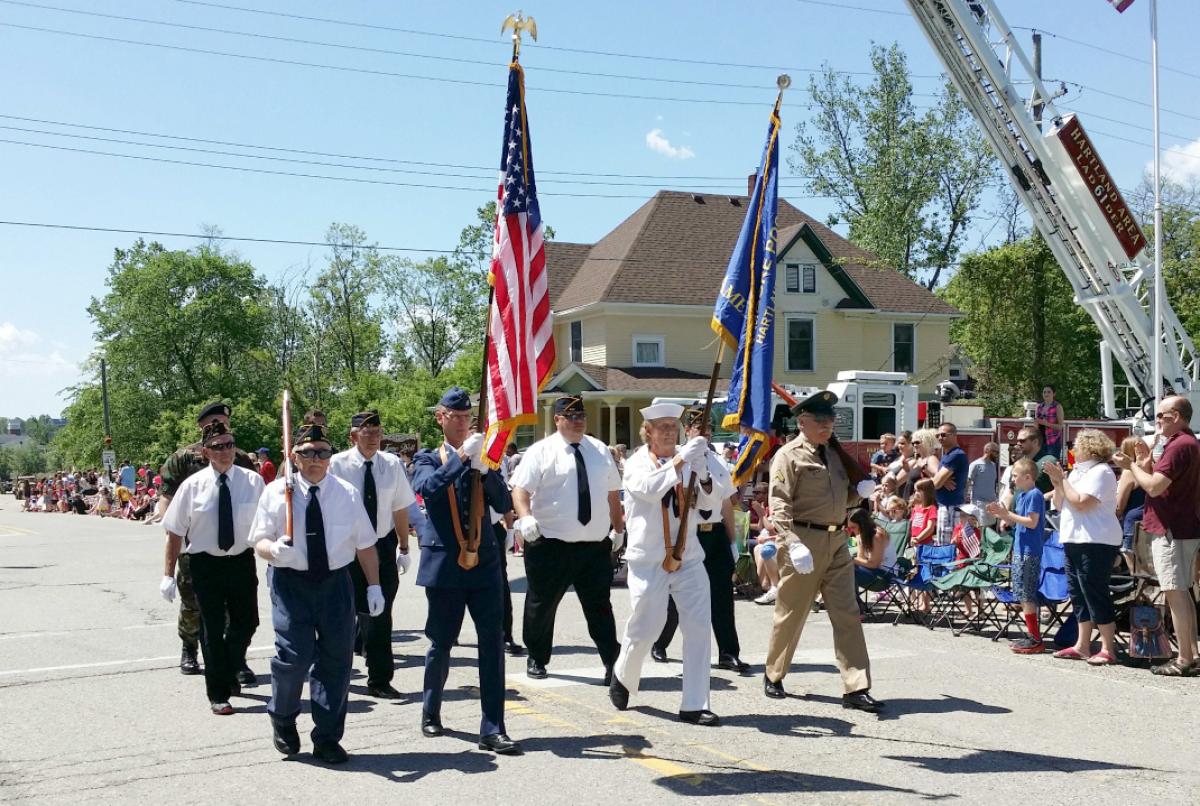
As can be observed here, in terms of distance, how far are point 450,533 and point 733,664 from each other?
10.6ft

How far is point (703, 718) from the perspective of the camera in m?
7.43

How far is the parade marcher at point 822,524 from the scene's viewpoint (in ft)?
25.9

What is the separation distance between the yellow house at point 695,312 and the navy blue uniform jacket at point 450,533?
1081 inches

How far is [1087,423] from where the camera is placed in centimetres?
2081

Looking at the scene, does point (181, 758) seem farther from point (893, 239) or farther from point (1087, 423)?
point (893, 239)

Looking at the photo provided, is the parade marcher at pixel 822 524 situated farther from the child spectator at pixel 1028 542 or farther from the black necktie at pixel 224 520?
the black necktie at pixel 224 520

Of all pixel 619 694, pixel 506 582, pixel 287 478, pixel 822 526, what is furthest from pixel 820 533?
pixel 287 478

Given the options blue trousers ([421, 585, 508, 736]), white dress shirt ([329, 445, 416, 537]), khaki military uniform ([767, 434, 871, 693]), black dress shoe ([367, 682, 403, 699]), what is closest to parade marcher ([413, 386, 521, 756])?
blue trousers ([421, 585, 508, 736])

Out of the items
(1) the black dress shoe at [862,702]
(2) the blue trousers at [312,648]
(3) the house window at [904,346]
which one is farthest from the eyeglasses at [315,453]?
(3) the house window at [904,346]

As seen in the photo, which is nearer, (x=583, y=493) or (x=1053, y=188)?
(x=583, y=493)

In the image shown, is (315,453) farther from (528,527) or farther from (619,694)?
(619,694)

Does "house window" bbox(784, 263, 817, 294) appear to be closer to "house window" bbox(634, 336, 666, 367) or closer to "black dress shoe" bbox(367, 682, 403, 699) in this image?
"house window" bbox(634, 336, 666, 367)

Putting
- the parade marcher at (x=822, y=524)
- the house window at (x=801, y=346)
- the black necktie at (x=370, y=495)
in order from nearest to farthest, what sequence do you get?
the parade marcher at (x=822, y=524) < the black necktie at (x=370, y=495) < the house window at (x=801, y=346)

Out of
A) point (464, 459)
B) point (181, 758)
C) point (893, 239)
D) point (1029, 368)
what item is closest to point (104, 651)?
point (181, 758)
